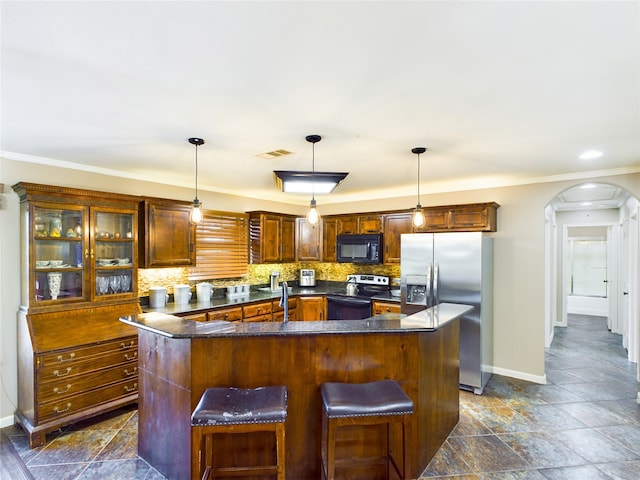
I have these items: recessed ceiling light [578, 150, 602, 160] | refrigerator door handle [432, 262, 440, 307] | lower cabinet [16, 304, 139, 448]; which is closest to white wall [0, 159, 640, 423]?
recessed ceiling light [578, 150, 602, 160]

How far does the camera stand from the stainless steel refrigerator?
13.3 ft

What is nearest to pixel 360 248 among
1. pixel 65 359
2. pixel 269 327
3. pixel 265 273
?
pixel 265 273

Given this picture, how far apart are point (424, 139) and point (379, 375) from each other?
1.95 m

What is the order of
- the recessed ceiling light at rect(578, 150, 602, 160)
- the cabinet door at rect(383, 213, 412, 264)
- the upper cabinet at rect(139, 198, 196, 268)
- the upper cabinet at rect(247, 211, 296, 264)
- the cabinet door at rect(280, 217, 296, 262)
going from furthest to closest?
1. the cabinet door at rect(280, 217, 296, 262)
2. the upper cabinet at rect(247, 211, 296, 264)
3. the cabinet door at rect(383, 213, 412, 264)
4. the upper cabinet at rect(139, 198, 196, 268)
5. the recessed ceiling light at rect(578, 150, 602, 160)

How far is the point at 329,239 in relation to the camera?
6.06 metres

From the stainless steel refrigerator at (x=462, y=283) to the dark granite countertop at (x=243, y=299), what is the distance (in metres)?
0.60

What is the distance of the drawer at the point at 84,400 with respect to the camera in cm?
296

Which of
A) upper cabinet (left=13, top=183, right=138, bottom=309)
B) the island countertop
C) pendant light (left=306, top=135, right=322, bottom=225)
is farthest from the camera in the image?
upper cabinet (left=13, top=183, right=138, bottom=309)

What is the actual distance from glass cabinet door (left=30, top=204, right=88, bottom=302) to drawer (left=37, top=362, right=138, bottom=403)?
0.77 m

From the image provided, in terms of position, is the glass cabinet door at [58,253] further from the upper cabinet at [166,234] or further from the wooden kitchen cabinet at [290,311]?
the wooden kitchen cabinet at [290,311]

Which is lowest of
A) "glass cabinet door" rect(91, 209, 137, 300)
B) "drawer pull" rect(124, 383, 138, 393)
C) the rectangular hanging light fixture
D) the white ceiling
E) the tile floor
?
the tile floor

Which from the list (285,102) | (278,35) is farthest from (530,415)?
(278,35)

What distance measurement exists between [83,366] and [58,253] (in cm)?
114

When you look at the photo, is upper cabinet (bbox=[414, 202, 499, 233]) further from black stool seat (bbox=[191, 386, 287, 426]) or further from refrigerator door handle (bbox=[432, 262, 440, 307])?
black stool seat (bbox=[191, 386, 287, 426])
